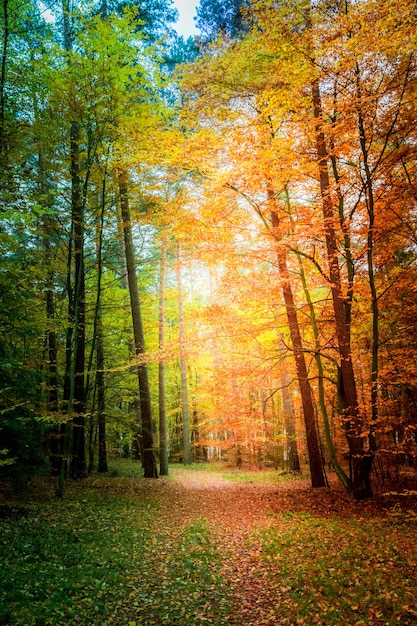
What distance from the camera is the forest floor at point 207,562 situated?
433 cm

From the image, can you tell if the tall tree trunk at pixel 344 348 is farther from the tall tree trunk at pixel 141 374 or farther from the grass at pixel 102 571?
the tall tree trunk at pixel 141 374

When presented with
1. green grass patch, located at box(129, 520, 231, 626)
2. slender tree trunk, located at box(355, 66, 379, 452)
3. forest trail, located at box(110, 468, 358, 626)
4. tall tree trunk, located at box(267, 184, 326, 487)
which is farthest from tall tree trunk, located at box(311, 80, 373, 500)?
green grass patch, located at box(129, 520, 231, 626)

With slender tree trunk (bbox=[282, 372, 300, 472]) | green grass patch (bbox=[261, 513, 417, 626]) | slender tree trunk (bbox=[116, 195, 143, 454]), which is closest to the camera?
green grass patch (bbox=[261, 513, 417, 626])

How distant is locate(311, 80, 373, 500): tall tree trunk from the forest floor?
0.66 m

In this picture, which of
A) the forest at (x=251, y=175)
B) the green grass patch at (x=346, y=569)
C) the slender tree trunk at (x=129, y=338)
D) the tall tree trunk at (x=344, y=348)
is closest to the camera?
the green grass patch at (x=346, y=569)

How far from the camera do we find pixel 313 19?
7.90 meters

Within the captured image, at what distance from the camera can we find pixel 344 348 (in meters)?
9.27

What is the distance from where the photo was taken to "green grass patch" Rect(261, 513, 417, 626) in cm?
416

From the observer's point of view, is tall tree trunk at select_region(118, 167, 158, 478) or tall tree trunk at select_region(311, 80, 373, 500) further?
tall tree trunk at select_region(118, 167, 158, 478)

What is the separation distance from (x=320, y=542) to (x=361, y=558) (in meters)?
0.96

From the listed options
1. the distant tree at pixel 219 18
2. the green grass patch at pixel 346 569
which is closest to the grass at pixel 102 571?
the green grass patch at pixel 346 569

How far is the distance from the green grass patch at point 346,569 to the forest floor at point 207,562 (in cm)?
2

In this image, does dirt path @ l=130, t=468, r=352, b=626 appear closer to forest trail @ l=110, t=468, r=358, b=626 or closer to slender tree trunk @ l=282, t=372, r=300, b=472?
forest trail @ l=110, t=468, r=358, b=626

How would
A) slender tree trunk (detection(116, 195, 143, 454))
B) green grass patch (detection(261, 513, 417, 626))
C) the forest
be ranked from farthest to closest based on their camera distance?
1. slender tree trunk (detection(116, 195, 143, 454))
2. the forest
3. green grass patch (detection(261, 513, 417, 626))
